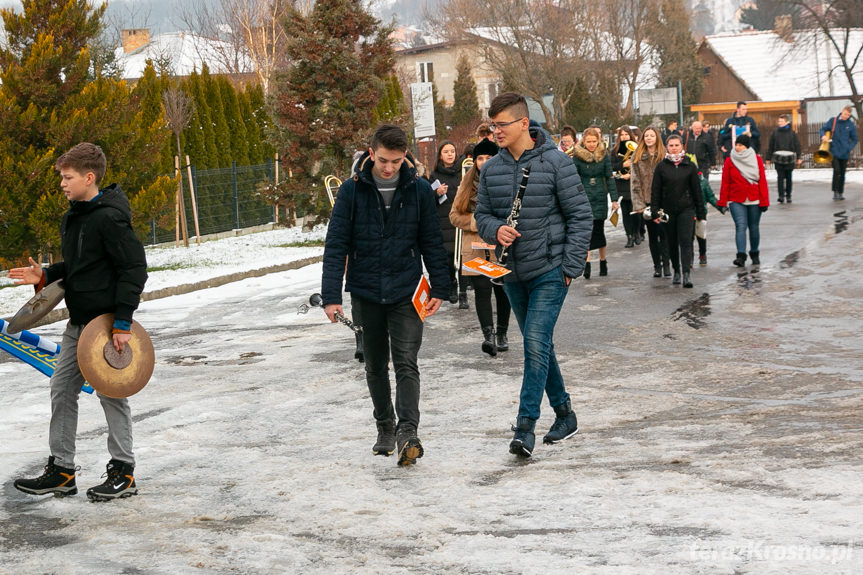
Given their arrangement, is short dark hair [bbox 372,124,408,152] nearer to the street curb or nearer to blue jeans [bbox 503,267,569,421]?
blue jeans [bbox 503,267,569,421]

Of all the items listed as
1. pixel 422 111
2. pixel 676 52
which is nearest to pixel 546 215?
pixel 422 111

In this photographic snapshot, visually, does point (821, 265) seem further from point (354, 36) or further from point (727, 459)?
point (354, 36)

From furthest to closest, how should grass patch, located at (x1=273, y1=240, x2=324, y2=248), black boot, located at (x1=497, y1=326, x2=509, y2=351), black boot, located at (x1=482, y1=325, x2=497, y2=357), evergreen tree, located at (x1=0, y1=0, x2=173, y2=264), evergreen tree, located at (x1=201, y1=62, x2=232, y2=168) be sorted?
evergreen tree, located at (x1=201, y1=62, x2=232, y2=168), grass patch, located at (x1=273, y1=240, x2=324, y2=248), evergreen tree, located at (x1=0, y1=0, x2=173, y2=264), black boot, located at (x1=497, y1=326, x2=509, y2=351), black boot, located at (x1=482, y1=325, x2=497, y2=357)

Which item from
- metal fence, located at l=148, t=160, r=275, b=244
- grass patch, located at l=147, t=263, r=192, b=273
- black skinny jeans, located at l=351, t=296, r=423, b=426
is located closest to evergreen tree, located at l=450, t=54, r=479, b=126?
metal fence, located at l=148, t=160, r=275, b=244

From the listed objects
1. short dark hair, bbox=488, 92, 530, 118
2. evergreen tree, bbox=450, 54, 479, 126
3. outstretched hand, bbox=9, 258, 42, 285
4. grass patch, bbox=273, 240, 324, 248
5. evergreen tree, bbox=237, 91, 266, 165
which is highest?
evergreen tree, bbox=450, 54, 479, 126

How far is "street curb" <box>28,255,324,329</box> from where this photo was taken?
47.0 feet

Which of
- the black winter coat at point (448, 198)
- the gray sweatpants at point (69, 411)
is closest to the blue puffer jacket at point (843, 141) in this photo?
the black winter coat at point (448, 198)

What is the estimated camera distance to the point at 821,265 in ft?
50.2

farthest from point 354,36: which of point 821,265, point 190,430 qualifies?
point 190,430

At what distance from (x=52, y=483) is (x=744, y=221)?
37.3 ft

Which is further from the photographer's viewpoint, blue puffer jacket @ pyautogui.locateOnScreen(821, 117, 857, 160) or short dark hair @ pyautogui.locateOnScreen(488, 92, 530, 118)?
blue puffer jacket @ pyautogui.locateOnScreen(821, 117, 857, 160)

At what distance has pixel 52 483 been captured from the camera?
6246 millimetres

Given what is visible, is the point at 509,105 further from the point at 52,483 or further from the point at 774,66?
the point at 774,66

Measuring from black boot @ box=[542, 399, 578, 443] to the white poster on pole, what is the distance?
56.3 ft
